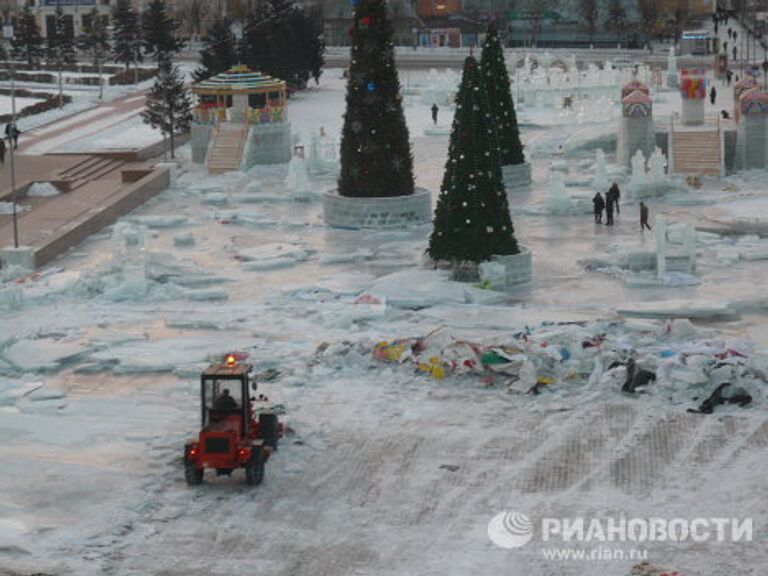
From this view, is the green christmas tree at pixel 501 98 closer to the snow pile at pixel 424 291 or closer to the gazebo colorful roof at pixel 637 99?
the gazebo colorful roof at pixel 637 99

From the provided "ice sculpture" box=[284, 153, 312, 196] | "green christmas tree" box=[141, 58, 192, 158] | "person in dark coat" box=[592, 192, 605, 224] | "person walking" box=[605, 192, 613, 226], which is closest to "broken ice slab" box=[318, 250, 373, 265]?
"person in dark coat" box=[592, 192, 605, 224]

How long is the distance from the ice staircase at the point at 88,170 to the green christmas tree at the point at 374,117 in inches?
441

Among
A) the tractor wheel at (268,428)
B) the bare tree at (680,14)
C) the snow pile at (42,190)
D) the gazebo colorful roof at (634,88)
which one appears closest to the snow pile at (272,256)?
the snow pile at (42,190)

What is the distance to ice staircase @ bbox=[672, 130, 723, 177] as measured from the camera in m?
46.2

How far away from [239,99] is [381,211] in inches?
669

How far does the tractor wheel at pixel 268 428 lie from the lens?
20.4 meters

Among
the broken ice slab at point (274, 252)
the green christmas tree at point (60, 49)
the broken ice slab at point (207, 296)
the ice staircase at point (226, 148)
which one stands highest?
the green christmas tree at point (60, 49)

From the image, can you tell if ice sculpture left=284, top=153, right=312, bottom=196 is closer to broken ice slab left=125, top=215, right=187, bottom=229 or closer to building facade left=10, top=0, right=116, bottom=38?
broken ice slab left=125, top=215, right=187, bottom=229

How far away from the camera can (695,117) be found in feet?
167

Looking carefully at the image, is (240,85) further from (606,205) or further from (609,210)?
(609,210)

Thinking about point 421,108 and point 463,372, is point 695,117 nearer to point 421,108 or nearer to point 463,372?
point 421,108

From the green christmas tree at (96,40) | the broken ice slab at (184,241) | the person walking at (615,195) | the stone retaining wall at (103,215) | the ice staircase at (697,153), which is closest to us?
the stone retaining wall at (103,215)

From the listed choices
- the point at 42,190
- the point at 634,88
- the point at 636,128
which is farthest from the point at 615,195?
the point at 42,190

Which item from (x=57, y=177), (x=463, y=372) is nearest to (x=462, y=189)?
(x=463, y=372)
